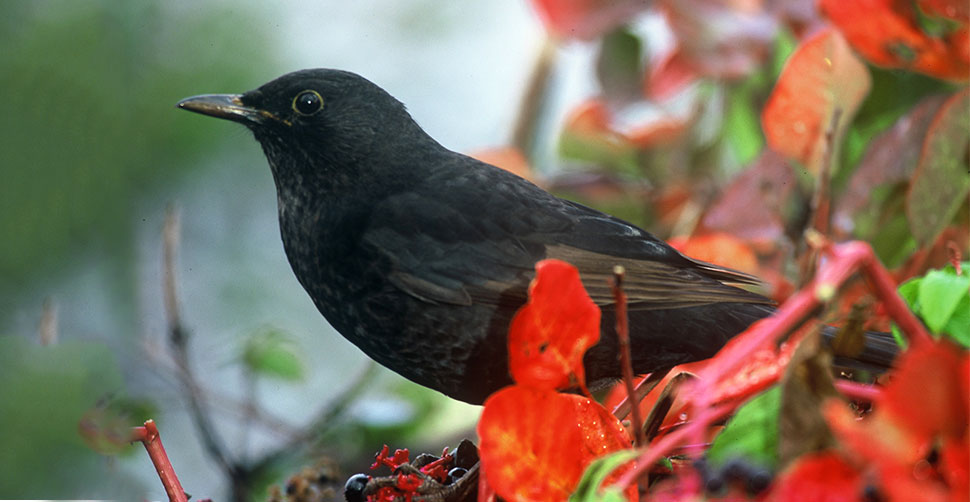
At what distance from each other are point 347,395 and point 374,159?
1.60 ft

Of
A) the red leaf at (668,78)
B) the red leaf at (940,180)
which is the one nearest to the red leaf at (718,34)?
the red leaf at (668,78)

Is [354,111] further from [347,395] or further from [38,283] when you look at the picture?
[38,283]

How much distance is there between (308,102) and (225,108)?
0.08 m

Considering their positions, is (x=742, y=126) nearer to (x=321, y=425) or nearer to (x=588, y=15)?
(x=588, y=15)

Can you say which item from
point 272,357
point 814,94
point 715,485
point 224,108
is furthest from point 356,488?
point 272,357

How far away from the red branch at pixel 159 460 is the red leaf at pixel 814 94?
Answer: 2.00 feet

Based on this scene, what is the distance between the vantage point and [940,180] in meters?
0.83

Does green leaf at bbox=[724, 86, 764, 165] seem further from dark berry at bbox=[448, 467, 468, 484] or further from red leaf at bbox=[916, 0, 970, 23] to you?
dark berry at bbox=[448, 467, 468, 484]

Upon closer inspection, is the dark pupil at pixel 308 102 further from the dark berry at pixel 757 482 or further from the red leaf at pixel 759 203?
the dark berry at pixel 757 482

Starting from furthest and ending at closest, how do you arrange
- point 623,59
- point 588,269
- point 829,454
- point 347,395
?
point 623,59 < point 347,395 < point 588,269 < point 829,454

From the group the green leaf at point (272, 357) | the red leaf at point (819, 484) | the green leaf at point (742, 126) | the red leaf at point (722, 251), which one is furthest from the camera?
the green leaf at point (742, 126)

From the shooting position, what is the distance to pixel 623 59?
147cm

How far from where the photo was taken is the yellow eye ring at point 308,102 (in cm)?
94

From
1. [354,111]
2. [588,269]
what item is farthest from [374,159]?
[588,269]
